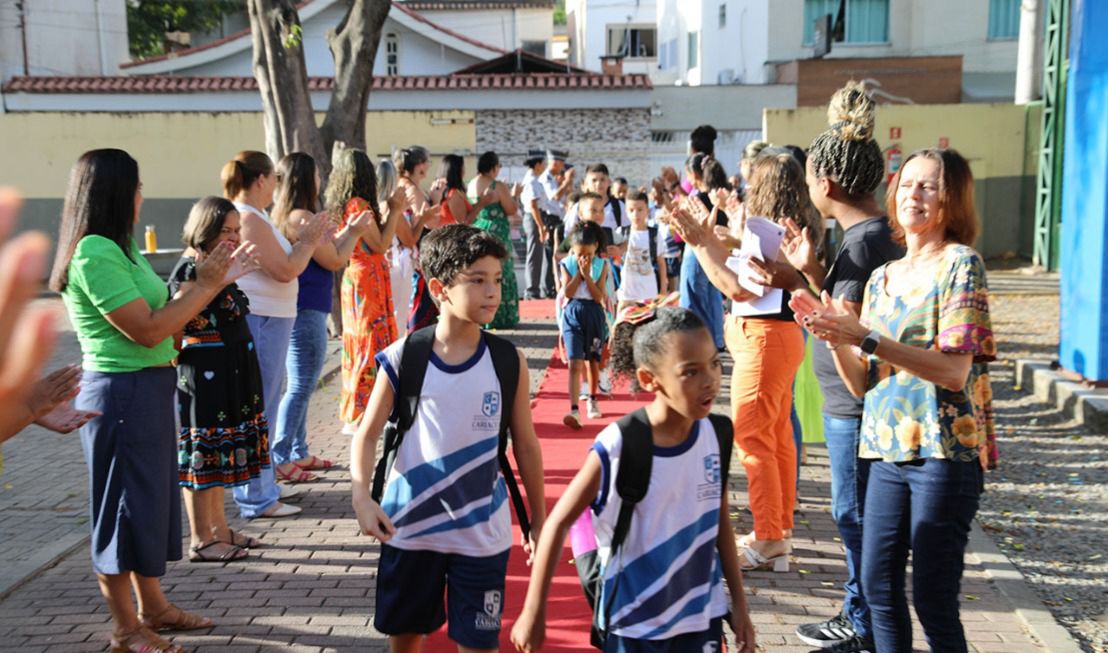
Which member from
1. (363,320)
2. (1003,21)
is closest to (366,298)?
(363,320)

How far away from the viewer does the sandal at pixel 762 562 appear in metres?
5.18

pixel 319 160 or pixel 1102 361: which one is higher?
pixel 319 160

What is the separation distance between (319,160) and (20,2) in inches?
674

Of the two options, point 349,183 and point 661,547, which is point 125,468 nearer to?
point 661,547

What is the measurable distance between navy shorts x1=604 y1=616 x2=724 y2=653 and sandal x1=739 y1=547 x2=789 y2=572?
2271mm

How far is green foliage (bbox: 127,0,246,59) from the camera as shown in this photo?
37.5 meters

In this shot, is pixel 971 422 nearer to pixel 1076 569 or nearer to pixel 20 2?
pixel 1076 569

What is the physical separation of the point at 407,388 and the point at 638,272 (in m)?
6.45

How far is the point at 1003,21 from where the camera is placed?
27.9 metres

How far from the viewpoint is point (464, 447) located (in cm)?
342

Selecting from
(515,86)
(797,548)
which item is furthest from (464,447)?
(515,86)

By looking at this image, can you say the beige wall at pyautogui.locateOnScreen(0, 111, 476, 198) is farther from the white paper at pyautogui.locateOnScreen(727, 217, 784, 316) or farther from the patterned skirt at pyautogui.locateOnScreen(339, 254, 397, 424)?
the white paper at pyautogui.locateOnScreen(727, 217, 784, 316)

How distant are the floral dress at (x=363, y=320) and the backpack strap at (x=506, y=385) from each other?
3674mm

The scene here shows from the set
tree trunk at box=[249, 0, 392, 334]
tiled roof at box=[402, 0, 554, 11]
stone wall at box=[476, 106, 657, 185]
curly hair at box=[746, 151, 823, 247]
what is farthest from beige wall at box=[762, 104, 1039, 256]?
tiled roof at box=[402, 0, 554, 11]
